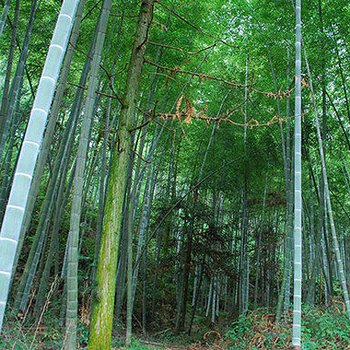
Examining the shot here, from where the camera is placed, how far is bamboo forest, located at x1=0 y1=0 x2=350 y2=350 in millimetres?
2639

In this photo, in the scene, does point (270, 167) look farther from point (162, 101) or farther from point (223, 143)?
point (162, 101)

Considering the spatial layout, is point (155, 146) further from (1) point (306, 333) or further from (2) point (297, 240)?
(1) point (306, 333)

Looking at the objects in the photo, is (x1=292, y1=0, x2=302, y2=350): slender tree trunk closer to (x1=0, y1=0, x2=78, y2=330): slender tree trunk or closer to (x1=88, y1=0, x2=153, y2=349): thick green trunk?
(x1=88, y1=0, x2=153, y2=349): thick green trunk

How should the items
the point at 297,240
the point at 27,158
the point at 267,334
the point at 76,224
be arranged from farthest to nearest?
the point at 267,334, the point at 297,240, the point at 76,224, the point at 27,158

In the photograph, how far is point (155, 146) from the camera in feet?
17.5

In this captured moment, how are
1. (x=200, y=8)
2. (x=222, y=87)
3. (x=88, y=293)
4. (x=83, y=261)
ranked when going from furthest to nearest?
(x=83, y=261) < (x=222, y=87) < (x=88, y=293) < (x=200, y=8)

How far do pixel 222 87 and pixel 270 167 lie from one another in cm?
195

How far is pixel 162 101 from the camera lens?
6082 millimetres

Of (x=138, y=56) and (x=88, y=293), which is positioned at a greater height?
(x=138, y=56)

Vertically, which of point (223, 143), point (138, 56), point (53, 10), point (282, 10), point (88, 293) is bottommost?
point (88, 293)

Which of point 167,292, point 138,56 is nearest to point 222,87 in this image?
point 138,56

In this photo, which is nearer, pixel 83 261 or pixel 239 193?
pixel 83 261

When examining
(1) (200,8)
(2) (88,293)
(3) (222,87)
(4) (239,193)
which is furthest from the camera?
(4) (239,193)

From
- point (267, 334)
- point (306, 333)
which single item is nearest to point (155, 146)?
point (267, 334)
